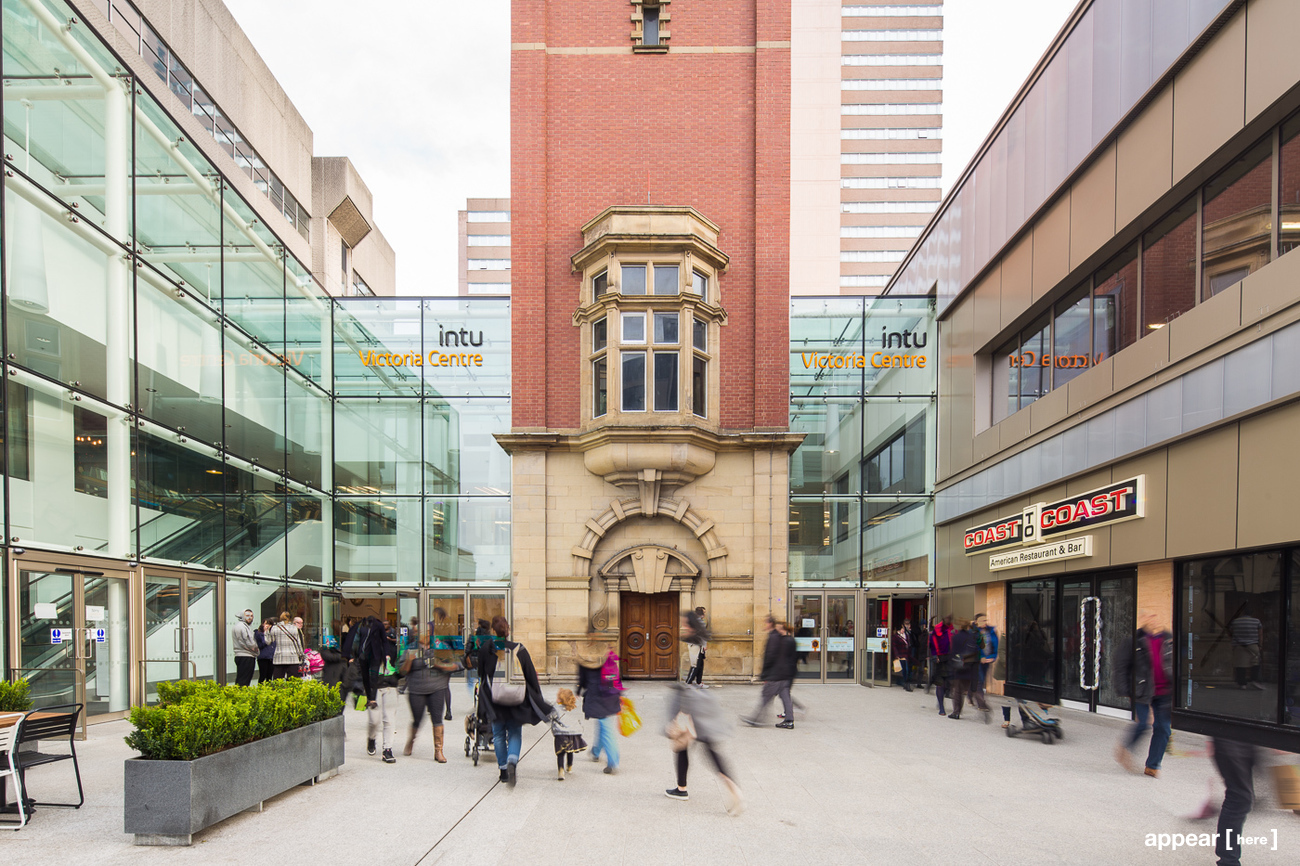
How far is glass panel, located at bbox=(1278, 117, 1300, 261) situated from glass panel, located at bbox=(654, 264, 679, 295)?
1163 centimetres

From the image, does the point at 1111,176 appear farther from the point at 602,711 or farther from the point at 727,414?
the point at 602,711

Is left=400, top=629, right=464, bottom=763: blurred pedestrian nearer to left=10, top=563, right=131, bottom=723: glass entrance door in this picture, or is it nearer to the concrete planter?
the concrete planter

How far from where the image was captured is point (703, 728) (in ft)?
25.2

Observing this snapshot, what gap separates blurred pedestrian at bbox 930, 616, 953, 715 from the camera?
50.4 ft

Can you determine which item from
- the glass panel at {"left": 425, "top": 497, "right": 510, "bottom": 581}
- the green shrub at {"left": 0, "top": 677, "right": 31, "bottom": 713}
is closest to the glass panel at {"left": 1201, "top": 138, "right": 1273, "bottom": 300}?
the green shrub at {"left": 0, "top": 677, "right": 31, "bottom": 713}

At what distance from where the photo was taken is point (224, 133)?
23766mm

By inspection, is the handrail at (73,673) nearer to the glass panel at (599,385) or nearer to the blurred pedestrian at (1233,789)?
the glass panel at (599,385)

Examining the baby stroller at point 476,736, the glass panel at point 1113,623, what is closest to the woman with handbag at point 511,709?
the baby stroller at point 476,736

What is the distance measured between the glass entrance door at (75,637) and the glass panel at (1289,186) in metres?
16.5

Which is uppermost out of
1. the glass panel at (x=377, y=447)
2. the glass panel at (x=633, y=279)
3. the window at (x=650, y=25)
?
the window at (x=650, y=25)

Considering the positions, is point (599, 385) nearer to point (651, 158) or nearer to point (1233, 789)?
point (651, 158)

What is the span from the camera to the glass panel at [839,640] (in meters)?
20.8

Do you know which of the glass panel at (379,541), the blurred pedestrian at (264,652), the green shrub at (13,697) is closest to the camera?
the green shrub at (13,697)

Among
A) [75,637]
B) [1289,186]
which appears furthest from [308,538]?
[1289,186]
